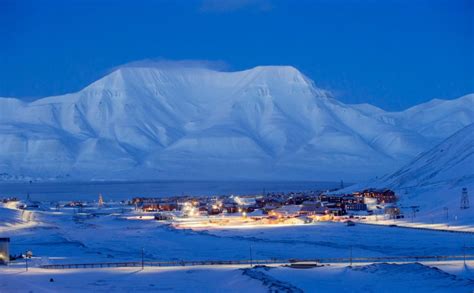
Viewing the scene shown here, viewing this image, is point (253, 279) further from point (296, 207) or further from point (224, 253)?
point (296, 207)

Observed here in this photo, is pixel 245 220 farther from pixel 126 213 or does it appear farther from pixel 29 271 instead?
pixel 29 271

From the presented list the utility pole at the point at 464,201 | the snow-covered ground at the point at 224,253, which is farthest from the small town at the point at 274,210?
the utility pole at the point at 464,201

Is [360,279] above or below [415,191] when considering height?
below

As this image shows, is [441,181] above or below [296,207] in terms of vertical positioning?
above

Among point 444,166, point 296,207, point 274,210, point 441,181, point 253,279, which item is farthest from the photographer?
point 444,166

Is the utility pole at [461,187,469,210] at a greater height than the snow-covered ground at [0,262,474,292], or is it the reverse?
the utility pole at [461,187,469,210]

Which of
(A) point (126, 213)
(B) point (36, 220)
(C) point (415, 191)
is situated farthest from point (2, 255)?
(C) point (415, 191)

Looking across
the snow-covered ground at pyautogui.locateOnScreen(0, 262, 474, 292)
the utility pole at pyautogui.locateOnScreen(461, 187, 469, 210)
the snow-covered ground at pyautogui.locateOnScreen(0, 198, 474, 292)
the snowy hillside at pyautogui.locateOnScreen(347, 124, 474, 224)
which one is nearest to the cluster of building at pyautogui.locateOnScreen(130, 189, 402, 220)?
the snowy hillside at pyautogui.locateOnScreen(347, 124, 474, 224)

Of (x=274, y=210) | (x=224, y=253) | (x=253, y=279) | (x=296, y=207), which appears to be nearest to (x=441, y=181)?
(x=296, y=207)

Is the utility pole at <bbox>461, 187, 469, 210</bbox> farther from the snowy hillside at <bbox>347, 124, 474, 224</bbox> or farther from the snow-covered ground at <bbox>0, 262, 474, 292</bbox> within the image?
the snow-covered ground at <bbox>0, 262, 474, 292</bbox>

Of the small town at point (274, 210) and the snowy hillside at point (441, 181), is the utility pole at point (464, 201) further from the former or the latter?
the small town at point (274, 210)

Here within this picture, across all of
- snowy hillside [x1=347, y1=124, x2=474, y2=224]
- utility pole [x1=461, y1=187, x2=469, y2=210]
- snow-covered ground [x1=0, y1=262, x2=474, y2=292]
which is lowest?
snow-covered ground [x1=0, y1=262, x2=474, y2=292]
